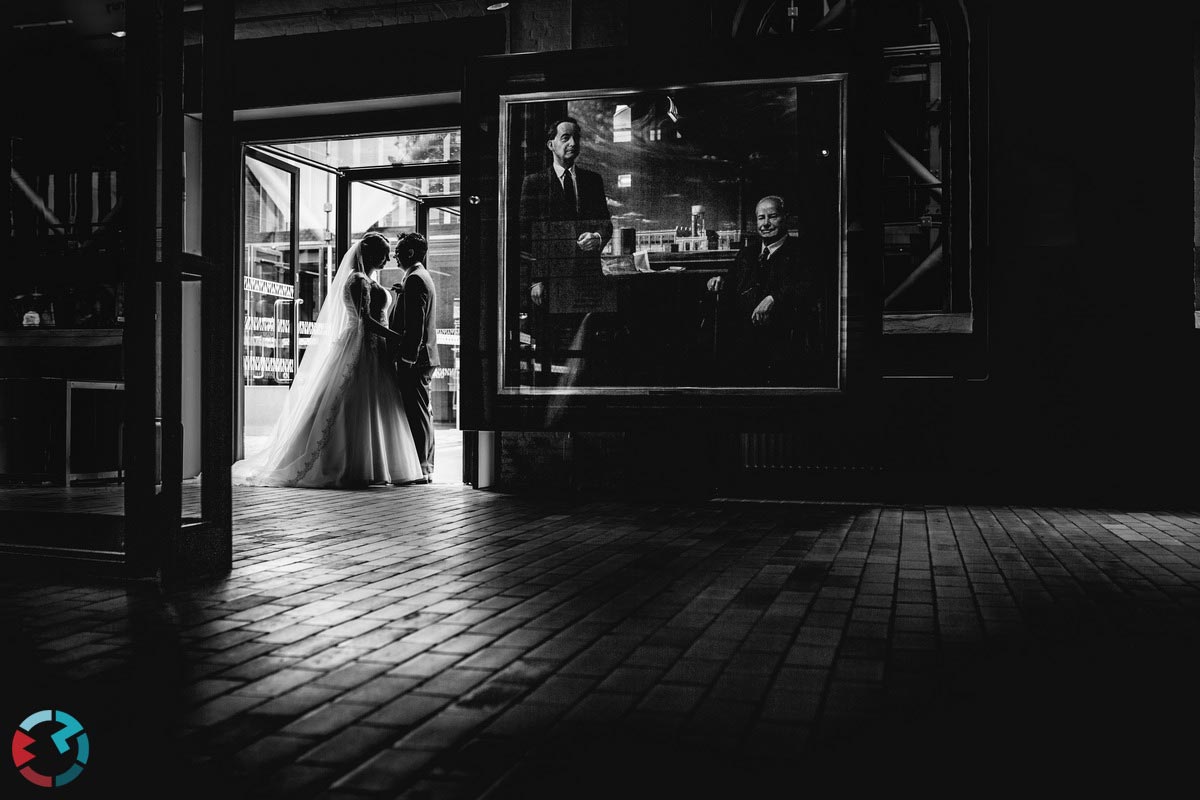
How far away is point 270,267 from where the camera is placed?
30.9ft

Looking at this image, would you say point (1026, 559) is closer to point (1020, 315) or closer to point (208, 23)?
point (1020, 315)

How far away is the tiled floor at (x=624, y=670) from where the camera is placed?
6.27 feet

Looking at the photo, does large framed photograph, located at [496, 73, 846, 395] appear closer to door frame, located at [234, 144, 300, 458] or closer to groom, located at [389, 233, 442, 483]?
groom, located at [389, 233, 442, 483]

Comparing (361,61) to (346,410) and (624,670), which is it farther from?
(624,670)

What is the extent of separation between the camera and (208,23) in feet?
13.0

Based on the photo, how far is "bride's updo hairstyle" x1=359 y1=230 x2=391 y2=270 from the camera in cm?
862

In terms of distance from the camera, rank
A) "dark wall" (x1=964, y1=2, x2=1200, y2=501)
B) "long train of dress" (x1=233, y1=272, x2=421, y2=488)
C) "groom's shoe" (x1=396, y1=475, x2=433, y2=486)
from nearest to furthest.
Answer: "dark wall" (x1=964, y1=2, x2=1200, y2=501), "long train of dress" (x1=233, y1=272, x2=421, y2=488), "groom's shoe" (x1=396, y1=475, x2=433, y2=486)

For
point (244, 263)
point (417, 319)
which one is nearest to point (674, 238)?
point (417, 319)

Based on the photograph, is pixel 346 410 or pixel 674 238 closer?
pixel 674 238

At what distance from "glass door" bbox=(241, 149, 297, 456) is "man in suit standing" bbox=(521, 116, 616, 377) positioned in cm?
324

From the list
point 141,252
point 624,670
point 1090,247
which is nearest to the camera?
point 624,670

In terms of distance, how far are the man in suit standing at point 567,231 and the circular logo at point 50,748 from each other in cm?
517

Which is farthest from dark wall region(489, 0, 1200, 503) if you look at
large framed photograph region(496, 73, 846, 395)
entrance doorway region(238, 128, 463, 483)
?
entrance doorway region(238, 128, 463, 483)

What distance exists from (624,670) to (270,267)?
7.74m
